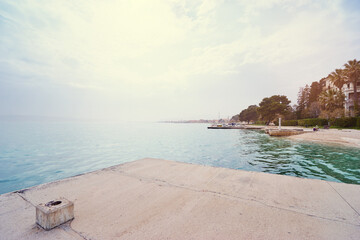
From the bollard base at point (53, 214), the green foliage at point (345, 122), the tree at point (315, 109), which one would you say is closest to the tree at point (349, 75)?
the green foliage at point (345, 122)

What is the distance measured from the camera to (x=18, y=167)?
1354cm

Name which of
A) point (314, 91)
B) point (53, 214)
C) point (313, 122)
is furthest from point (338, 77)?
point (53, 214)

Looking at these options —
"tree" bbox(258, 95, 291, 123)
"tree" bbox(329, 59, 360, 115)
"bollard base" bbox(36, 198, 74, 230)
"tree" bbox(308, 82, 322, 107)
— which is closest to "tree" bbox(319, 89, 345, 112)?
"tree" bbox(329, 59, 360, 115)

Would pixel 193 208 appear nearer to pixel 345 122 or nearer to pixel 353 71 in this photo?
pixel 345 122

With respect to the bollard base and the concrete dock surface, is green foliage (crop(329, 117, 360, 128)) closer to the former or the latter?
the concrete dock surface

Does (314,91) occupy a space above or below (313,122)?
above

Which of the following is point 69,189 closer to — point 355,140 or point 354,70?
point 355,140

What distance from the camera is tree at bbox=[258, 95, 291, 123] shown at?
166 feet

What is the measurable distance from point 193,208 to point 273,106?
5697 centimetres

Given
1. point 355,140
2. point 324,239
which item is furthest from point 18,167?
point 355,140

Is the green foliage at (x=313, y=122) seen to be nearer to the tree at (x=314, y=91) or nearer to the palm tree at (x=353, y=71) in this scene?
the palm tree at (x=353, y=71)

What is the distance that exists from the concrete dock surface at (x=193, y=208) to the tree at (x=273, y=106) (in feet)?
179

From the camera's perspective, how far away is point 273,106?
5134 cm

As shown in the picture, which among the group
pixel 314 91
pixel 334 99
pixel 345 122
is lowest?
pixel 345 122
